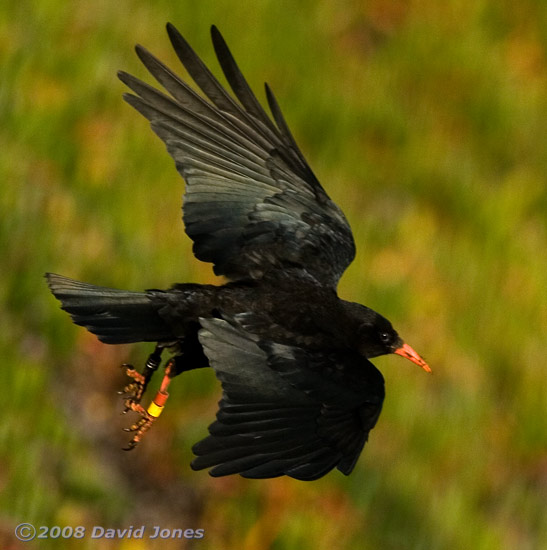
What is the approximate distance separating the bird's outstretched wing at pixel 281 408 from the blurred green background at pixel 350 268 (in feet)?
4.91

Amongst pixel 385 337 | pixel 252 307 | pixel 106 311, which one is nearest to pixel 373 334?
pixel 385 337

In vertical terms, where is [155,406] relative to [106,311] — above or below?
below

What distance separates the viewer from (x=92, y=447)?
7.46 metres

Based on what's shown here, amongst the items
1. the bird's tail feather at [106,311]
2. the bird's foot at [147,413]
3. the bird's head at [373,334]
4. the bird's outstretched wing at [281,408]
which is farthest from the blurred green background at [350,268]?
the bird's outstretched wing at [281,408]

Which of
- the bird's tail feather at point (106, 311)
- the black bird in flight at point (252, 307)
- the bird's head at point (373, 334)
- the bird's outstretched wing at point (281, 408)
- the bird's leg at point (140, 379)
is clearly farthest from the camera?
the bird's head at point (373, 334)

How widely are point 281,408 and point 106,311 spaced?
31.6 inches

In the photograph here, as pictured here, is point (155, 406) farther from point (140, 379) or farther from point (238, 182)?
point (238, 182)

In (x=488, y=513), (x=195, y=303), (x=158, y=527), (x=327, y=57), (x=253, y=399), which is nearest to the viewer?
(x=253, y=399)

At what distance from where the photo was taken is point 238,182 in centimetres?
622

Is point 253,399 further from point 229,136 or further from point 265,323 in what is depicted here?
point 229,136

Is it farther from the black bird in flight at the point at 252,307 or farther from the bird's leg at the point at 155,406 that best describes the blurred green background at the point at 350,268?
the black bird in flight at the point at 252,307

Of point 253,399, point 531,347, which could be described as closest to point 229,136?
point 253,399

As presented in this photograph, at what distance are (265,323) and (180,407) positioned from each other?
2.19 metres

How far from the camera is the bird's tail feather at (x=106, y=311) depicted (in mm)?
5504
